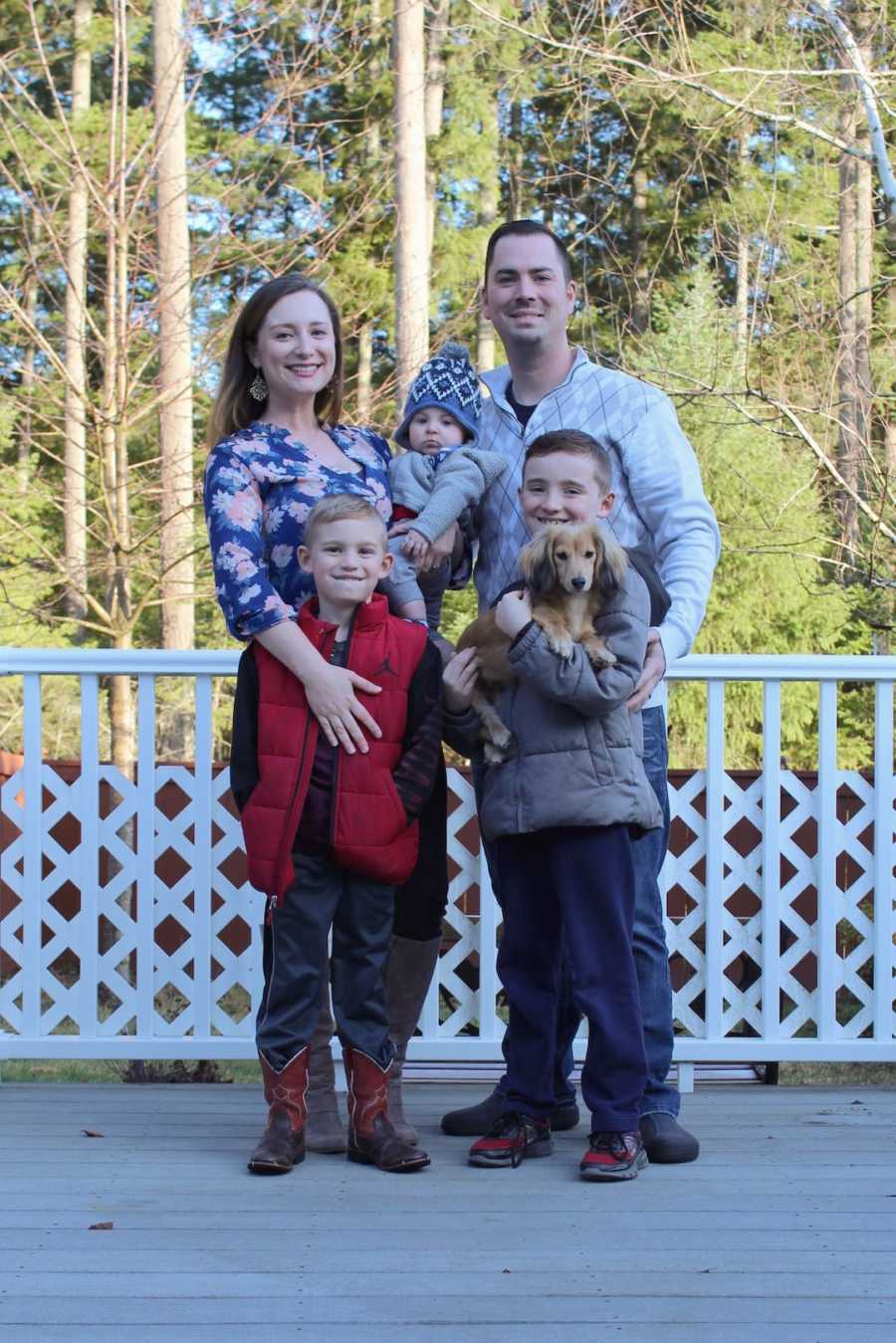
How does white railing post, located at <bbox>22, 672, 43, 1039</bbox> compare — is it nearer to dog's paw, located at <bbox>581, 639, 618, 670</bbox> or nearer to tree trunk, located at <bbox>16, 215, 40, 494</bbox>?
dog's paw, located at <bbox>581, 639, 618, 670</bbox>

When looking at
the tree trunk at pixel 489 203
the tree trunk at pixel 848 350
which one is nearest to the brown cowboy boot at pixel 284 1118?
the tree trunk at pixel 848 350

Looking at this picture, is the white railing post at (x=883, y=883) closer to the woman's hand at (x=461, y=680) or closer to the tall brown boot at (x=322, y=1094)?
the woman's hand at (x=461, y=680)

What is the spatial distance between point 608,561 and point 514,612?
203 mm

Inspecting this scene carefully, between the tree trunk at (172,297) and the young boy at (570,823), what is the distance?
19.3ft

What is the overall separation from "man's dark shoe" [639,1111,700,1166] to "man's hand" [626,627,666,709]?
92 centimetres

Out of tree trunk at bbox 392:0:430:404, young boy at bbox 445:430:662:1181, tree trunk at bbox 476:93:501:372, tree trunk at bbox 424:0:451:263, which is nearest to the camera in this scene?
young boy at bbox 445:430:662:1181

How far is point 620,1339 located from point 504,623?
4.11ft

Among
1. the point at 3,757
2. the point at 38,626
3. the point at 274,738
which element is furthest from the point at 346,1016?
the point at 38,626

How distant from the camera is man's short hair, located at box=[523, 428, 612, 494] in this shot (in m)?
2.85

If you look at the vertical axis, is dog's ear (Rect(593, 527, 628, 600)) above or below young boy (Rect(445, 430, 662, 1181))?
above

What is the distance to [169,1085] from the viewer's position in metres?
3.91

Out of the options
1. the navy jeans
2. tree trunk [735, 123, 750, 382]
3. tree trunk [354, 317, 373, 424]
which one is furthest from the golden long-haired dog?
tree trunk [354, 317, 373, 424]

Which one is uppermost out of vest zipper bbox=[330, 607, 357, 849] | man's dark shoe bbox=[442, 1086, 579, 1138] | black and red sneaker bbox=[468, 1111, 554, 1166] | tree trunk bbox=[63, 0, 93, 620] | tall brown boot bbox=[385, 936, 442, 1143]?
tree trunk bbox=[63, 0, 93, 620]

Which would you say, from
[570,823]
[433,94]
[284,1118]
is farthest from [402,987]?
[433,94]
